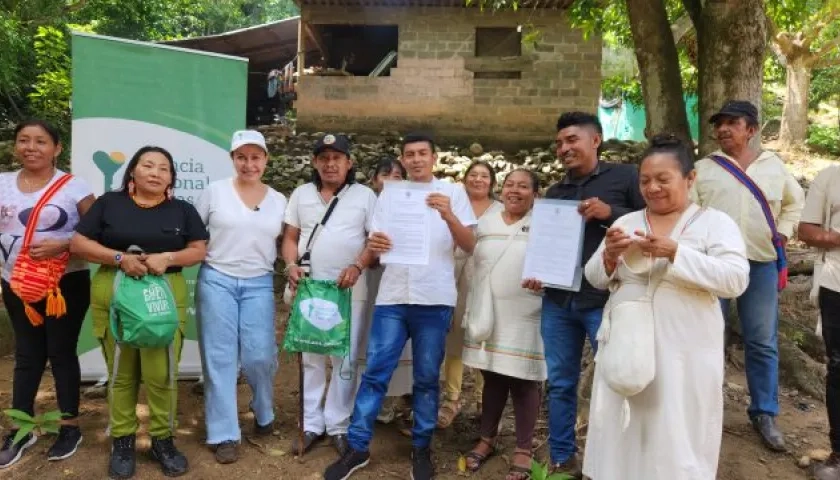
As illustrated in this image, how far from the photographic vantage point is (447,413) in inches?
163

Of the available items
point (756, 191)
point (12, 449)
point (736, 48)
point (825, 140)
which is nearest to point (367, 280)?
point (12, 449)

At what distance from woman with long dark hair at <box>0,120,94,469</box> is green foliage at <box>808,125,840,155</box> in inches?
667

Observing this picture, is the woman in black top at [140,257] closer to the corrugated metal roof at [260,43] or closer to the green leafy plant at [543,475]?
the green leafy plant at [543,475]

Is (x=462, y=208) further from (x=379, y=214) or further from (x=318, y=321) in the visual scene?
(x=318, y=321)

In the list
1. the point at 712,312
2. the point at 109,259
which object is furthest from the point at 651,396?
the point at 109,259

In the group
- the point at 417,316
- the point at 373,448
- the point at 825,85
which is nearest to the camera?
the point at 417,316

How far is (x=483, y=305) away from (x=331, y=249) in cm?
97

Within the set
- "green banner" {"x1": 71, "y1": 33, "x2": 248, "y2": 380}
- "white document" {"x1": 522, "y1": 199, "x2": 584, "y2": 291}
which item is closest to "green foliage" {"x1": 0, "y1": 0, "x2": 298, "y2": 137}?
"green banner" {"x1": 71, "y1": 33, "x2": 248, "y2": 380}

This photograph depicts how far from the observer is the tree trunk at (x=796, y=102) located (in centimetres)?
1433

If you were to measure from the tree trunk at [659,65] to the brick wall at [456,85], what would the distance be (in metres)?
6.08

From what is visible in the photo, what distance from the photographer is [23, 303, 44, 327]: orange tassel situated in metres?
3.37

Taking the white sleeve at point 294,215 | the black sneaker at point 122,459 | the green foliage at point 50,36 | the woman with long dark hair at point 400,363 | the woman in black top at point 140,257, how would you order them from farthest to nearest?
1. the green foliage at point 50,36
2. the woman with long dark hair at point 400,363
3. the white sleeve at point 294,215
4. the black sneaker at point 122,459
5. the woman in black top at point 140,257

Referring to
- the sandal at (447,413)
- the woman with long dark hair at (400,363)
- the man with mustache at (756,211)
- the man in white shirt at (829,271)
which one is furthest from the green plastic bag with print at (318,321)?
the man in white shirt at (829,271)

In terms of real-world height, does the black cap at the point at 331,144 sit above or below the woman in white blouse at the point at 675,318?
above
